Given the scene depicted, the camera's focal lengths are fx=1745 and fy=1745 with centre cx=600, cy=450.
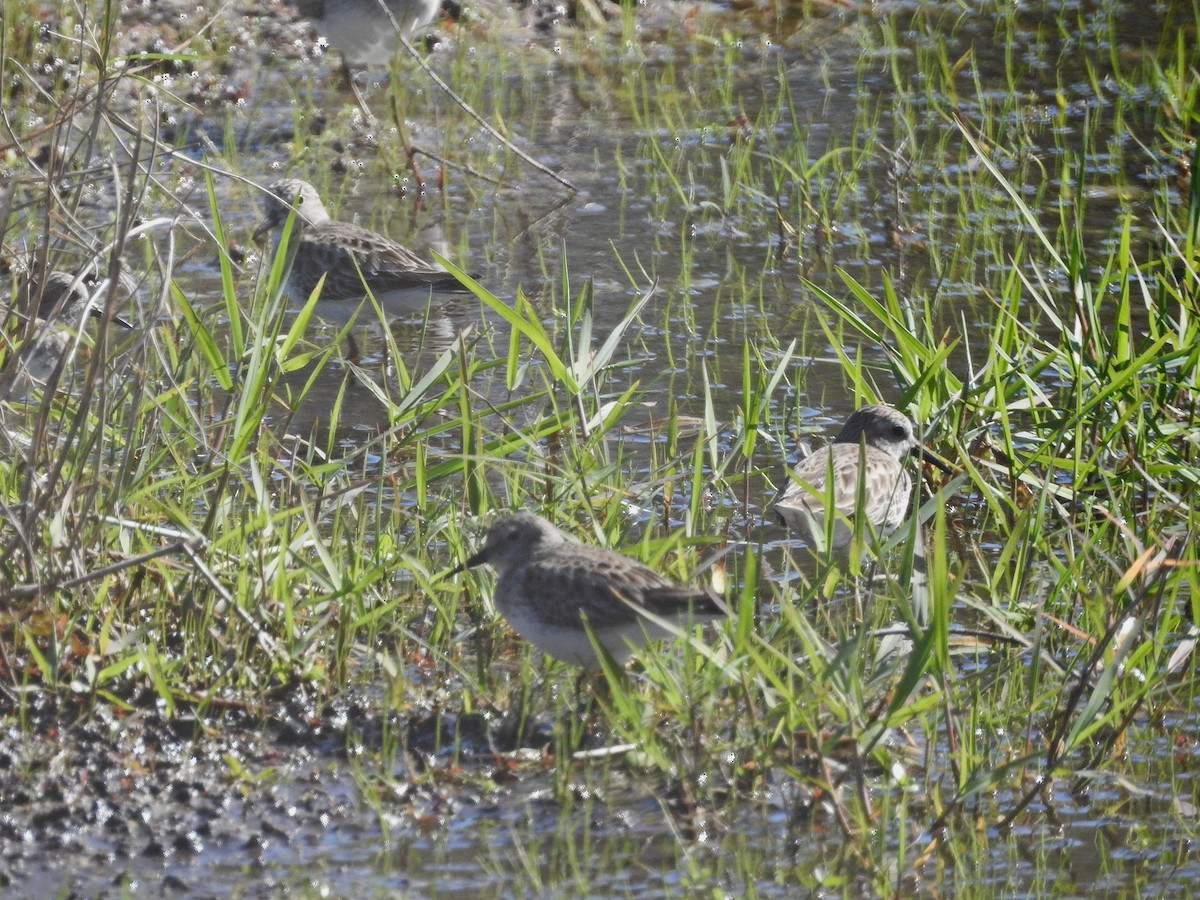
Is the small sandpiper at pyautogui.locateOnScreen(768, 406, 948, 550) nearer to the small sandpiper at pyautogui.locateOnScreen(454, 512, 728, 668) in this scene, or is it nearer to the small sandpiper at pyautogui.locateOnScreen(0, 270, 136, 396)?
the small sandpiper at pyautogui.locateOnScreen(454, 512, 728, 668)

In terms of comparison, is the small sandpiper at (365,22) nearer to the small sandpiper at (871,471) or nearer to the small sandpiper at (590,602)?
the small sandpiper at (871,471)

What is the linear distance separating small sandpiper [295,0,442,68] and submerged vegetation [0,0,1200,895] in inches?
64.1

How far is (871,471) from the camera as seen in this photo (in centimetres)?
661

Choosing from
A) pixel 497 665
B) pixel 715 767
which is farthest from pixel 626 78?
pixel 715 767

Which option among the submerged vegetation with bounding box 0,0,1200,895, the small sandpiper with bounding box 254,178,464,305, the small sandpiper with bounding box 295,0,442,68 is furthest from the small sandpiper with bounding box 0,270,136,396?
Answer: the small sandpiper with bounding box 295,0,442,68

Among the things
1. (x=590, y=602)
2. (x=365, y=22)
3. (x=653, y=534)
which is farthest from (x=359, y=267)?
(x=590, y=602)

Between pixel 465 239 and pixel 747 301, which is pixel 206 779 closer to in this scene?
pixel 747 301

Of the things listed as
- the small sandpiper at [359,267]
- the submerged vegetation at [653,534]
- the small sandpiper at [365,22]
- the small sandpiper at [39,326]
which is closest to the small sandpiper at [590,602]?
the submerged vegetation at [653,534]

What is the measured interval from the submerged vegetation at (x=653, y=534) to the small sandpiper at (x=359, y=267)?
315 mm

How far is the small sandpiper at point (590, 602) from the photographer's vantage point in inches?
192

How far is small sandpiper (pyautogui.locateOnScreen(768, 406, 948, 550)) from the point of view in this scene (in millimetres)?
6363

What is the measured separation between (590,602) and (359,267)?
4.14 meters

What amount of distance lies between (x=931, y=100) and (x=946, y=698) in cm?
748

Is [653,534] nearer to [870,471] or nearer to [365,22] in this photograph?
[870,471]
